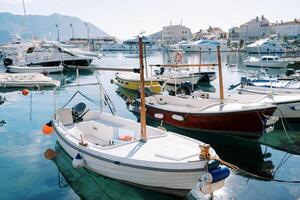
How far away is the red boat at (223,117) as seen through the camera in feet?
43.6

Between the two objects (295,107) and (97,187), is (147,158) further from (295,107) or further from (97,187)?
(295,107)

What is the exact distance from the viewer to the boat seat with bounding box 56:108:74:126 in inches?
518

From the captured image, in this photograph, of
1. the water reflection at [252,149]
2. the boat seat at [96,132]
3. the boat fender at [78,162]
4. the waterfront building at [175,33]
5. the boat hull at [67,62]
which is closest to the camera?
the boat fender at [78,162]

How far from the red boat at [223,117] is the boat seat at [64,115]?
496cm

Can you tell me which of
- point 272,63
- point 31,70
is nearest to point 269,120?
point 31,70

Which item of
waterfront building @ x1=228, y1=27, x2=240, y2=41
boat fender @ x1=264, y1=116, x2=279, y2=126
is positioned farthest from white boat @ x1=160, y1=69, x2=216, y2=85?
waterfront building @ x1=228, y1=27, x2=240, y2=41

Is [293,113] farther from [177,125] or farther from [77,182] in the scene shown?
[77,182]

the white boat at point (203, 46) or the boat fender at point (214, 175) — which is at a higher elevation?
the white boat at point (203, 46)

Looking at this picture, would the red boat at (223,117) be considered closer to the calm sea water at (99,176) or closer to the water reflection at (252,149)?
the water reflection at (252,149)

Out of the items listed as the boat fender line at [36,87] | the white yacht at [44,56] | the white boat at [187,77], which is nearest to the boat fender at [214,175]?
the white boat at [187,77]

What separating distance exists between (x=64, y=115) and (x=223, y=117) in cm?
717

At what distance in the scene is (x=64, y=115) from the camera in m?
13.2

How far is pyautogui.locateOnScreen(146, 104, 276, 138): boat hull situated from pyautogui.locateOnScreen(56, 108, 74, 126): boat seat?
529cm

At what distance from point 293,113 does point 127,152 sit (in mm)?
11332
